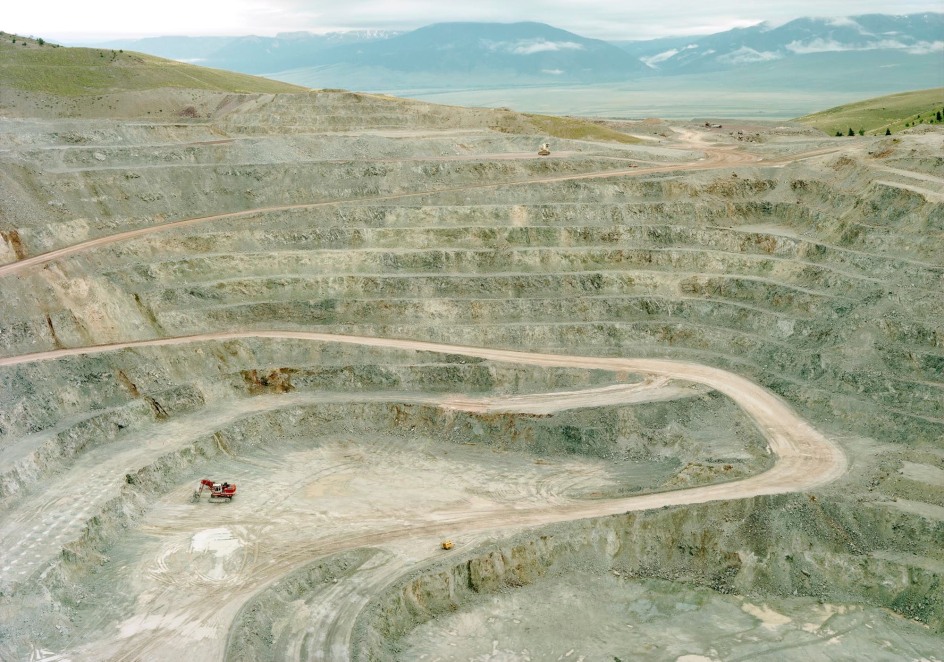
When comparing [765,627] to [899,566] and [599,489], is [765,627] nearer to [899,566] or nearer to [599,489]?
[899,566]

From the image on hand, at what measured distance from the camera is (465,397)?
4759cm

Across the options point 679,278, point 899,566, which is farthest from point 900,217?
point 899,566

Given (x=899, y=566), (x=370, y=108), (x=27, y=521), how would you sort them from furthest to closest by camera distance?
(x=370, y=108) → (x=27, y=521) → (x=899, y=566)

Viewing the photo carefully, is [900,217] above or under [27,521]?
above

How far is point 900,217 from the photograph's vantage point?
51.4m

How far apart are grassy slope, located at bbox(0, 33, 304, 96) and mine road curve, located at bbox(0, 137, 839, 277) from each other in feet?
152

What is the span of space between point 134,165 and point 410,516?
41413 millimetres

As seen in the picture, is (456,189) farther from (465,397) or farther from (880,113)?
(880,113)

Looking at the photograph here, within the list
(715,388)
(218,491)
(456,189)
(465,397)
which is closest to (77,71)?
(456,189)

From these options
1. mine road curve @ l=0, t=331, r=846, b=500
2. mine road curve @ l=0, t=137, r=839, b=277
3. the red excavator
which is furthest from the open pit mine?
mine road curve @ l=0, t=137, r=839, b=277

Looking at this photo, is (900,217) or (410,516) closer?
(410,516)

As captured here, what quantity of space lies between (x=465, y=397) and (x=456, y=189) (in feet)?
78.9

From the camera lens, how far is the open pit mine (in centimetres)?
3120

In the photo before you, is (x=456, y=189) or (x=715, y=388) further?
(x=456, y=189)
